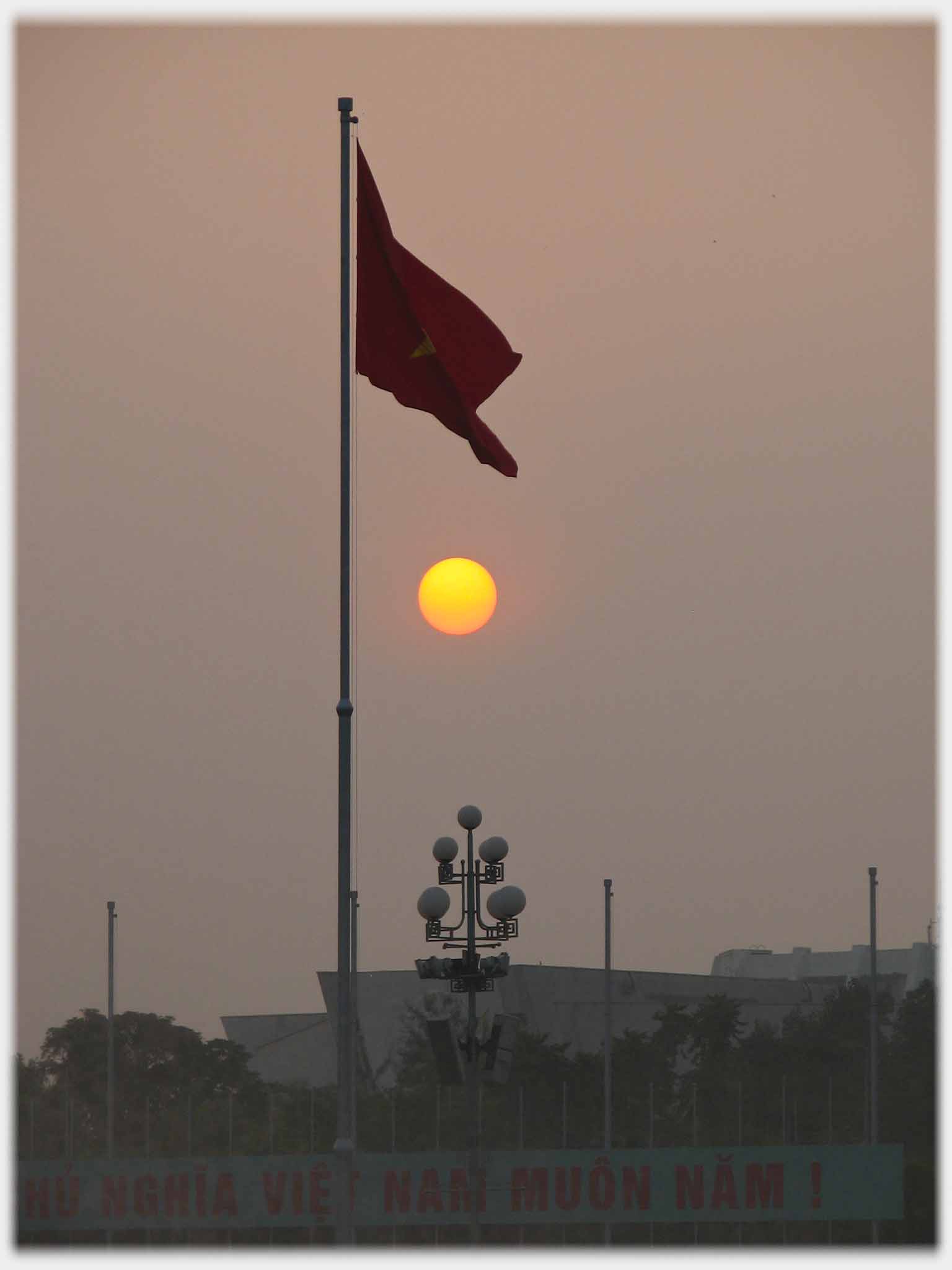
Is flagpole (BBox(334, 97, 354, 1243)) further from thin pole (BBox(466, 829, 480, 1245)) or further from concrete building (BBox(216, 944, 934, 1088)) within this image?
concrete building (BBox(216, 944, 934, 1088))

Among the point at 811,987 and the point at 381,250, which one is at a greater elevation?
the point at 381,250

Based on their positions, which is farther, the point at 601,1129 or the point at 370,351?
the point at 601,1129

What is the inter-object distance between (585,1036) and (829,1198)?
84.5 ft

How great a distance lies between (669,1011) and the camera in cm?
5881

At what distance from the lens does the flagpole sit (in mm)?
15234

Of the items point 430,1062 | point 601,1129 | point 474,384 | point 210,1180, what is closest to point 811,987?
point 430,1062

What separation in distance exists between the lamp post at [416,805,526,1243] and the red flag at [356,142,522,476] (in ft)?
29.1

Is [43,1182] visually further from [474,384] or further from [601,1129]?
[474,384]

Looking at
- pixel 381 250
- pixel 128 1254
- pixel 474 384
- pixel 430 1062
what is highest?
pixel 381 250

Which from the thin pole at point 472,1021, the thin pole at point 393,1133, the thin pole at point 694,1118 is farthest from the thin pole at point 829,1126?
the thin pole at point 472,1021

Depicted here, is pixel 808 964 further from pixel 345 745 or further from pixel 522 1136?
pixel 345 745

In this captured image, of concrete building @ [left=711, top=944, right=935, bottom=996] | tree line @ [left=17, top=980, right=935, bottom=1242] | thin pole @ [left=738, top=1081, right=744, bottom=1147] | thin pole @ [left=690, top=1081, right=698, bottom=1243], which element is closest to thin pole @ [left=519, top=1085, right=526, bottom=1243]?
tree line @ [left=17, top=980, right=935, bottom=1242]

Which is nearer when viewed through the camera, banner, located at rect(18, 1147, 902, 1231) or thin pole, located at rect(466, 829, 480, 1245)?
thin pole, located at rect(466, 829, 480, 1245)

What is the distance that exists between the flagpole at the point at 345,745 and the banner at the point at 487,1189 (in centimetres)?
1846
